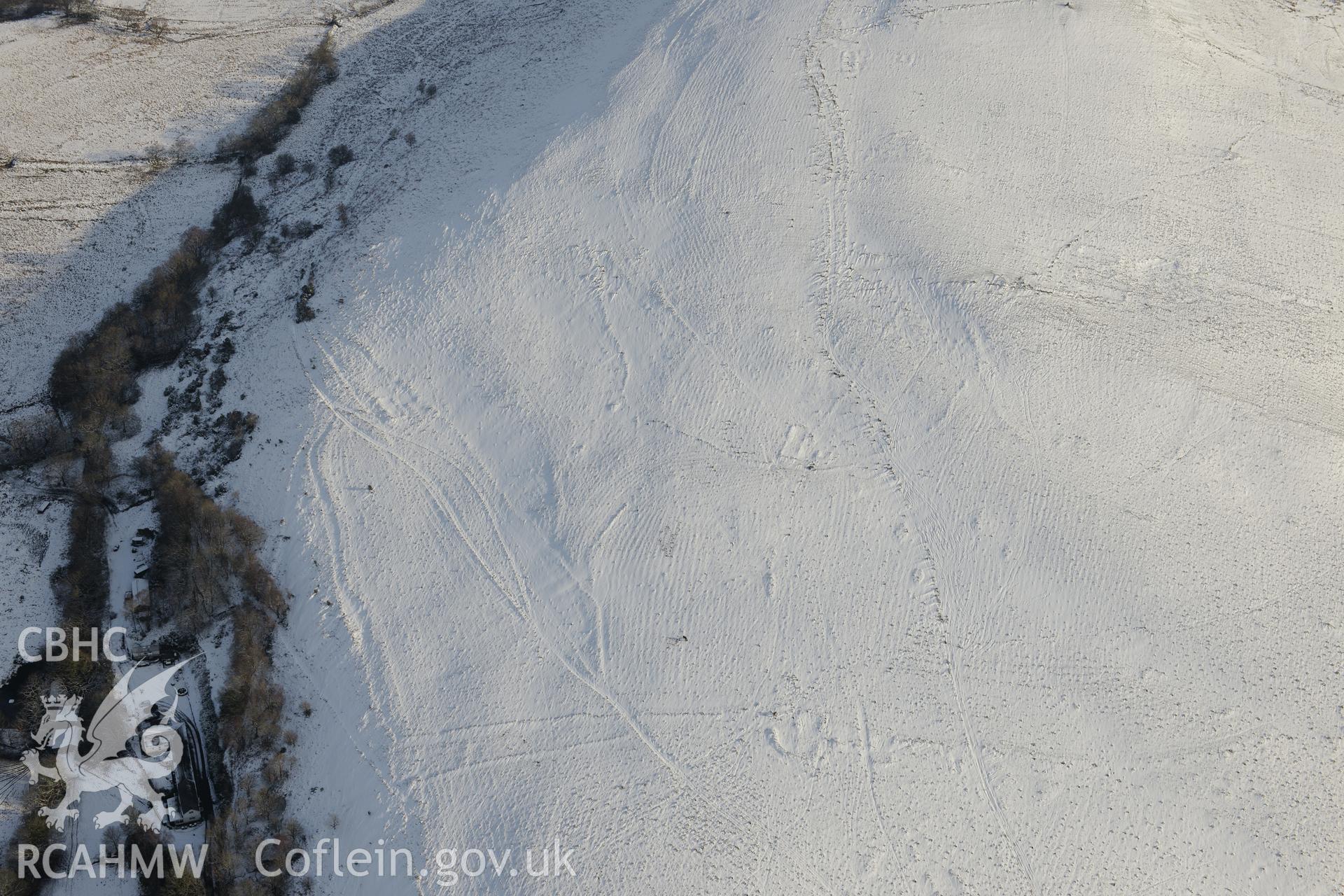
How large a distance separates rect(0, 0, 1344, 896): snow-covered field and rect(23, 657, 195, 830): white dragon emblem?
3.87 metres

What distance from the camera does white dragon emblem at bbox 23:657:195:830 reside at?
20.6m

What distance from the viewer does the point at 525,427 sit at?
2505cm

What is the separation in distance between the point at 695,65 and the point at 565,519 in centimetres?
1932

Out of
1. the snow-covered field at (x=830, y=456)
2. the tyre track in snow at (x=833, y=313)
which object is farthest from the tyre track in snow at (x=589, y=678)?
the tyre track in snow at (x=833, y=313)

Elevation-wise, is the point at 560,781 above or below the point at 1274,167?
below

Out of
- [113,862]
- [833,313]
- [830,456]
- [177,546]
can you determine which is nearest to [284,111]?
[177,546]

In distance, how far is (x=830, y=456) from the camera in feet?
79.8

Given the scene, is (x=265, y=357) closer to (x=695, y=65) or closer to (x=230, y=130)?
(x=230, y=130)

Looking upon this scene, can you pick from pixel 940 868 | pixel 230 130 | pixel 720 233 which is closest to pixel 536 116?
pixel 720 233

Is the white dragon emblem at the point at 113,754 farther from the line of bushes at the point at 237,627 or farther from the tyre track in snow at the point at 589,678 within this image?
the tyre track in snow at the point at 589,678

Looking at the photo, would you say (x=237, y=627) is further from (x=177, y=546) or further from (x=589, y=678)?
(x=589, y=678)

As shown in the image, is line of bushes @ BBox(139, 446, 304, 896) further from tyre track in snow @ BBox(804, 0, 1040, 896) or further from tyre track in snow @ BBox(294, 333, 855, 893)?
tyre track in snow @ BBox(804, 0, 1040, 896)

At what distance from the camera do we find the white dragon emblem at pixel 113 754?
20.6 m

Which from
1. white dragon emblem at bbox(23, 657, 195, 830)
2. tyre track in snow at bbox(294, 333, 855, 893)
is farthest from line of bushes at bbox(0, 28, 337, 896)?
tyre track in snow at bbox(294, 333, 855, 893)
